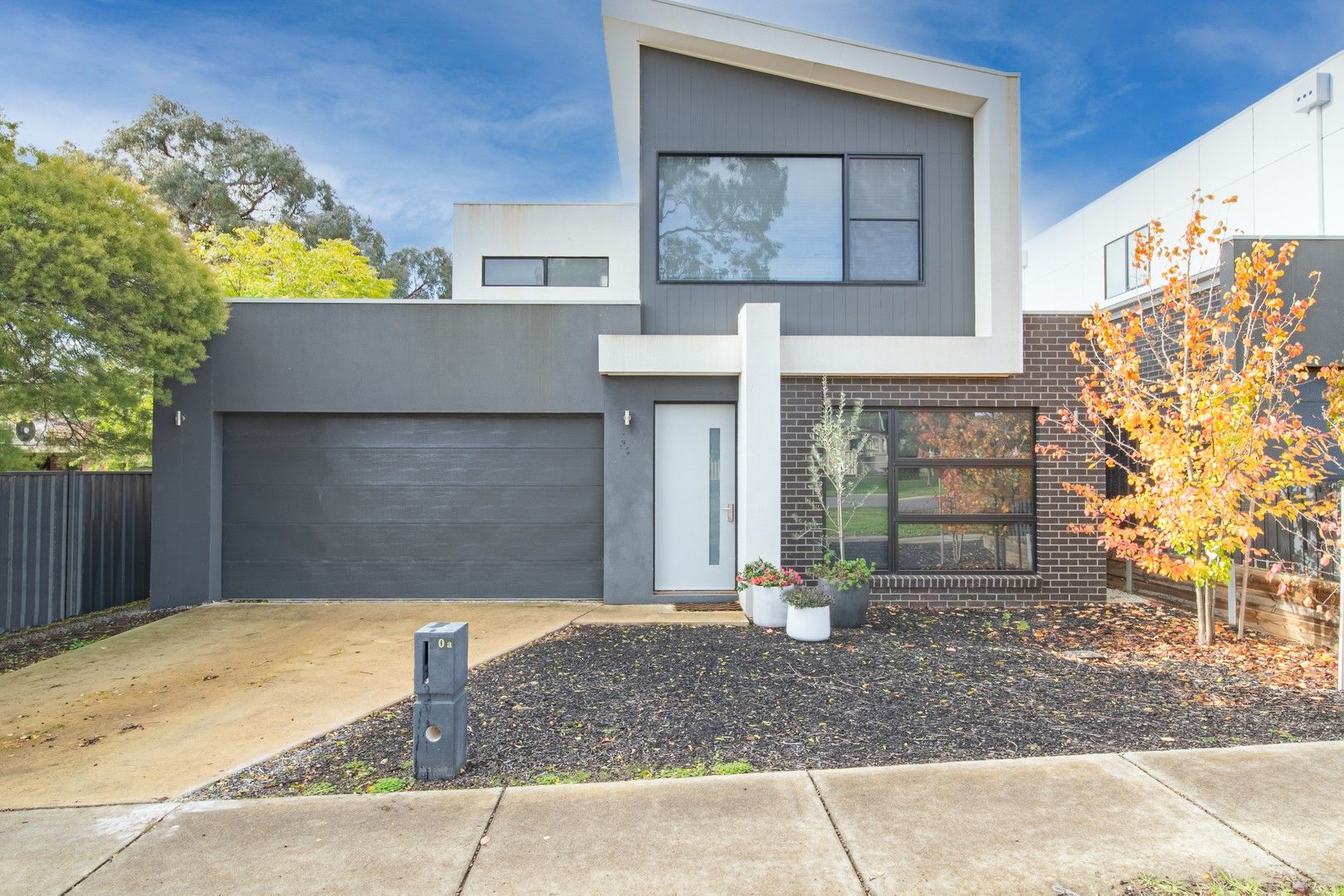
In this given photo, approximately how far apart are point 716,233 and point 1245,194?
1219cm

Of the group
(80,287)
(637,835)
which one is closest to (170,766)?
(637,835)

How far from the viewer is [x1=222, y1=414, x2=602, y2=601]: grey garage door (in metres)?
9.06

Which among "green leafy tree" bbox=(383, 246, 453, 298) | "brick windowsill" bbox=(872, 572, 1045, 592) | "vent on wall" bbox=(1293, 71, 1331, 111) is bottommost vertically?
"brick windowsill" bbox=(872, 572, 1045, 592)

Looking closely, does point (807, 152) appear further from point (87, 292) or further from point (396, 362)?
point (87, 292)

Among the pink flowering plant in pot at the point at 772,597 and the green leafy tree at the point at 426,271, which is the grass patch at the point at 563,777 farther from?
the green leafy tree at the point at 426,271

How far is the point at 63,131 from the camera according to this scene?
19.0 m

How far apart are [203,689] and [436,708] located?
3090 millimetres

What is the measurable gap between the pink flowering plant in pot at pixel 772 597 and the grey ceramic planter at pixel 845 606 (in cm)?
33

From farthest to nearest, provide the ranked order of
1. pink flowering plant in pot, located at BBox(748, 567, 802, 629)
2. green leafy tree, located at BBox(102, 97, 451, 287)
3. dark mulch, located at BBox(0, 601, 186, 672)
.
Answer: green leafy tree, located at BBox(102, 97, 451, 287)
pink flowering plant in pot, located at BBox(748, 567, 802, 629)
dark mulch, located at BBox(0, 601, 186, 672)

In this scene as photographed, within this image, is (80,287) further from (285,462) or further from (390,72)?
(390,72)

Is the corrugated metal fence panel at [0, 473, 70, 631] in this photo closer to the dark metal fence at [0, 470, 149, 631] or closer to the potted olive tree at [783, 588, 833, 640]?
the dark metal fence at [0, 470, 149, 631]

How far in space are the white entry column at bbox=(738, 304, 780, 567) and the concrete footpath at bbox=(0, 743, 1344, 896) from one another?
4.06m

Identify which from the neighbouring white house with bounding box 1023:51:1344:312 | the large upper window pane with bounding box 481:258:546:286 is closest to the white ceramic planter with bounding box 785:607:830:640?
the neighbouring white house with bounding box 1023:51:1344:312

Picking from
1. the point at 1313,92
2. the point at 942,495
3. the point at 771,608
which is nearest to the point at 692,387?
the point at 771,608
